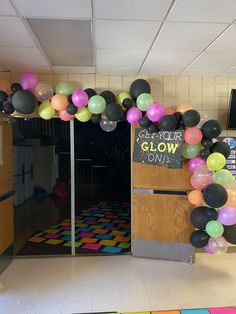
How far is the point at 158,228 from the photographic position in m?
3.77

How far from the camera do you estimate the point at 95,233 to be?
482cm

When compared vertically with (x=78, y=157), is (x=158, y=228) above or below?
below

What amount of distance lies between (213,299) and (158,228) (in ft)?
3.95

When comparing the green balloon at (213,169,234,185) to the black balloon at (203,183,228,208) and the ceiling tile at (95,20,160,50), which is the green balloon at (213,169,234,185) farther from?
the ceiling tile at (95,20,160,50)

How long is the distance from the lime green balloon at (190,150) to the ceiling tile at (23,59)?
2101 mm

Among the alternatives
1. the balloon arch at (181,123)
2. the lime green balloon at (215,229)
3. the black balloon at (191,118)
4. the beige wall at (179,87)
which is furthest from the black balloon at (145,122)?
the lime green balloon at (215,229)

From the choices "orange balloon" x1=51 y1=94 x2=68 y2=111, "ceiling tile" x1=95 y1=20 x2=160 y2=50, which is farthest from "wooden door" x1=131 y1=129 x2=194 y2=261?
"ceiling tile" x1=95 y1=20 x2=160 y2=50

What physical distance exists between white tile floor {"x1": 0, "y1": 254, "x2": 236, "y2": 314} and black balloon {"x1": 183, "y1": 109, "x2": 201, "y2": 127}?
1872 millimetres

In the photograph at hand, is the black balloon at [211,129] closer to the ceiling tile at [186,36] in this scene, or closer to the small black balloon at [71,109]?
the ceiling tile at [186,36]

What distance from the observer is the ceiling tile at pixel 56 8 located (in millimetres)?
2057

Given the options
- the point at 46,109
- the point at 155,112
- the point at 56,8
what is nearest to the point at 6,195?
the point at 46,109

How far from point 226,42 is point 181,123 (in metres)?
1.02

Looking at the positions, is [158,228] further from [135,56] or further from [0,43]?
[0,43]

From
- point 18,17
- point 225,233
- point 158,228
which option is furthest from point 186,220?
point 18,17
